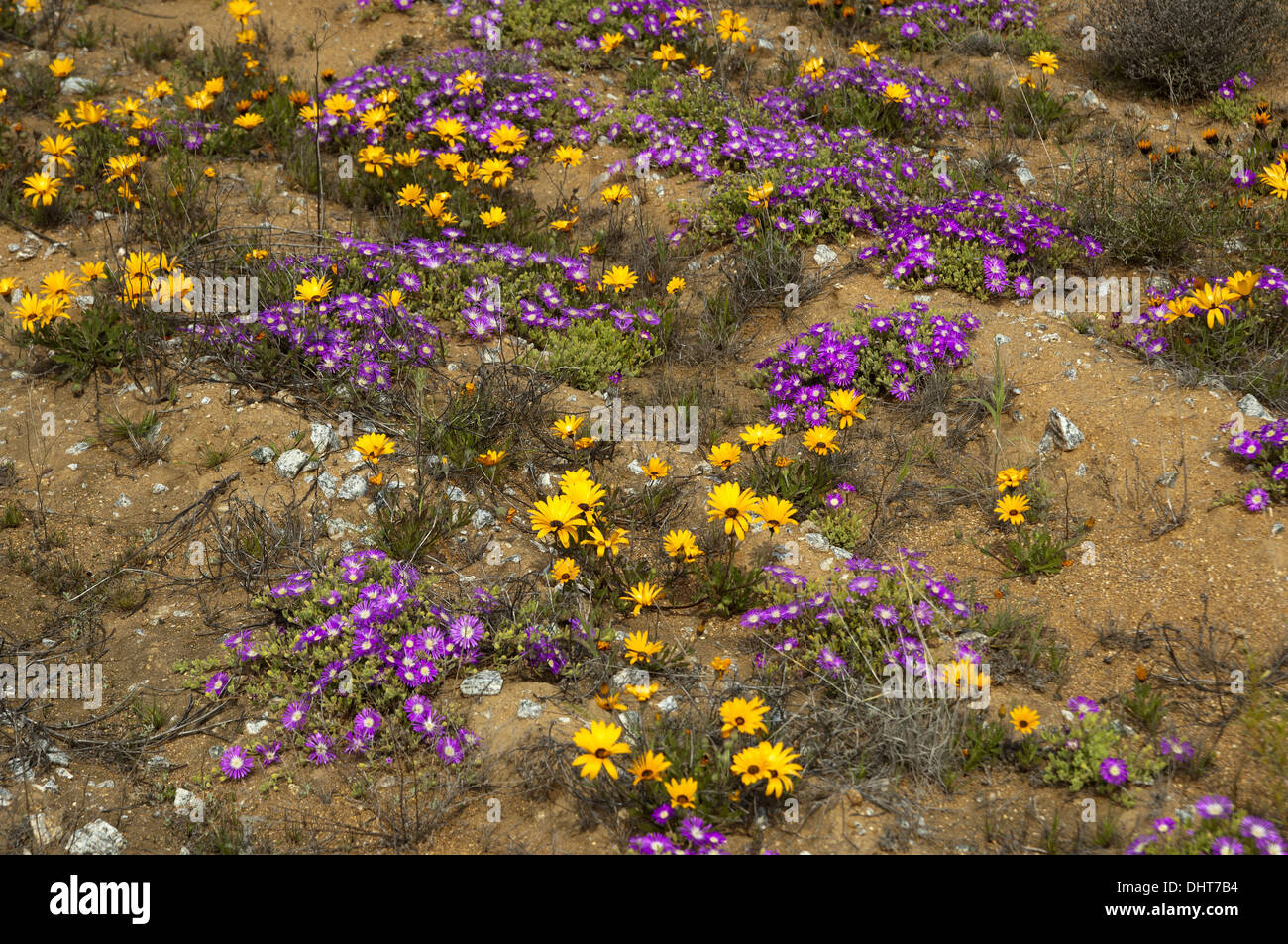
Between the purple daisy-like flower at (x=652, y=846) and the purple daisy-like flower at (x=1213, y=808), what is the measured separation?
5.76 ft

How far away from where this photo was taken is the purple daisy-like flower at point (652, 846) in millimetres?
3305

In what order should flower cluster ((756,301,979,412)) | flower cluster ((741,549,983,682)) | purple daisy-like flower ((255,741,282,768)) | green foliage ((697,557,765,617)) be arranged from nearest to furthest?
purple daisy-like flower ((255,741,282,768)), flower cluster ((741,549,983,682)), green foliage ((697,557,765,617)), flower cluster ((756,301,979,412))

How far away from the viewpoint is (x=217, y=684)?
4004 millimetres

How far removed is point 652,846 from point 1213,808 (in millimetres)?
1860

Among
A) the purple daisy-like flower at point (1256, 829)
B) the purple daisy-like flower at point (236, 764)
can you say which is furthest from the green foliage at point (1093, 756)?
the purple daisy-like flower at point (236, 764)

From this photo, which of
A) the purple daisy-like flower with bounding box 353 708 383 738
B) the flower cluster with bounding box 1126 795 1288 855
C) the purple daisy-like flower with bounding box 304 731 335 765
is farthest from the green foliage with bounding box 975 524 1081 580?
the purple daisy-like flower with bounding box 304 731 335 765

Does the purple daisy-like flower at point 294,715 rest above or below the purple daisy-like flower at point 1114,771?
below

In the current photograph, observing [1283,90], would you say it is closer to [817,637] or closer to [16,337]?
[817,637]

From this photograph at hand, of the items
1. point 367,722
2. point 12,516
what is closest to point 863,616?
point 367,722

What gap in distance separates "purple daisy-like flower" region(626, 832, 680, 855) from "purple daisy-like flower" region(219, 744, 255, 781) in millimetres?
1587

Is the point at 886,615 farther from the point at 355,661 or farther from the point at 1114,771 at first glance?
the point at 355,661

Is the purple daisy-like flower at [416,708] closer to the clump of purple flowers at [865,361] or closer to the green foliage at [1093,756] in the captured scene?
the green foliage at [1093,756]

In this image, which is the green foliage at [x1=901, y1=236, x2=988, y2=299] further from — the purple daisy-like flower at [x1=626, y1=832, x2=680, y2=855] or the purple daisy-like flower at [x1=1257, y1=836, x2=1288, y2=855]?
the purple daisy-like flower at [x1=626, y1=832, x2=680, y2=855]

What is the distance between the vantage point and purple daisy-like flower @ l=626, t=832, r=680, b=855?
330 cm
